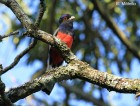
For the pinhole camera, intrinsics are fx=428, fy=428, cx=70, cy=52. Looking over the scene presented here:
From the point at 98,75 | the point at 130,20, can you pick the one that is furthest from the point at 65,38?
the point at 98,75

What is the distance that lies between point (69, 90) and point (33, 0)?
2087 millimetres

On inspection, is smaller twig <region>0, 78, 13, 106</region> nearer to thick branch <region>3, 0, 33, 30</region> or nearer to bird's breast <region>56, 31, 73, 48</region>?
thick branch <region>3, 0, 33, 30</region>

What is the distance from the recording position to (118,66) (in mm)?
8289

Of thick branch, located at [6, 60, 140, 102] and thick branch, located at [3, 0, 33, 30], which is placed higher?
thick branch, located at [3, 0, 33, 30]

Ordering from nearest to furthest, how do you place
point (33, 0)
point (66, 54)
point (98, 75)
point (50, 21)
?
point (98, 75)
point (66, 54)
point (33, 0)
point (50, 21)

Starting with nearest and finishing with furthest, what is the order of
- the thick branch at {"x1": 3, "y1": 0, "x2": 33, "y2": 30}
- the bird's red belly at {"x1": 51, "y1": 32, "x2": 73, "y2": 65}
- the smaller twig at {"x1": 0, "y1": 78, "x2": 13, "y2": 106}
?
the smaller twig at {"x1": 0, "y1": 78, "x2": 13, "y2": 106}, the thick branch at {"x1": 3, "y1": 0, "x2": 33, "y2": 30}, the bird's red belly at {"x1": 51, "y1": 32, "x2": 73, "y2": 65}

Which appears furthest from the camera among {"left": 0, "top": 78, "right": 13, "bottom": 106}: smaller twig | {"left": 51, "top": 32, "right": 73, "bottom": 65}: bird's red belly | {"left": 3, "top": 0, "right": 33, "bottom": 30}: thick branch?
{"left": 51, "top": 32, "right": 73, "bottom": 65}: bird's red belly

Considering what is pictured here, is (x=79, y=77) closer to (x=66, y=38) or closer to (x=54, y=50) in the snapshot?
(x=54, y=50)

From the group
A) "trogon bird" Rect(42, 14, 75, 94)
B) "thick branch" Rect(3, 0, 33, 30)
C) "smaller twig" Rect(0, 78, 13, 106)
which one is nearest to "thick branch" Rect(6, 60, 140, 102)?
"smaller twig" Rect(0, 78, 13, 106)

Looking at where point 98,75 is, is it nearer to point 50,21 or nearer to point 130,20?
point 50,21

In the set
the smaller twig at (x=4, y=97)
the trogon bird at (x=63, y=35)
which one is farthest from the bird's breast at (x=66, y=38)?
the smaller twig at (x=4, y=97)

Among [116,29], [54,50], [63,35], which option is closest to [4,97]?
[54,50]

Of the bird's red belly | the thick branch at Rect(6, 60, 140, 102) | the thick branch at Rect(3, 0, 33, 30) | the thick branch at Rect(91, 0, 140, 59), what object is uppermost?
the thick branch at Rect(91, 0, 140, 59)

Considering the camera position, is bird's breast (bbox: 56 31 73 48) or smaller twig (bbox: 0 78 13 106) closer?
smaller twig (bbox: 0 78 13 106)
